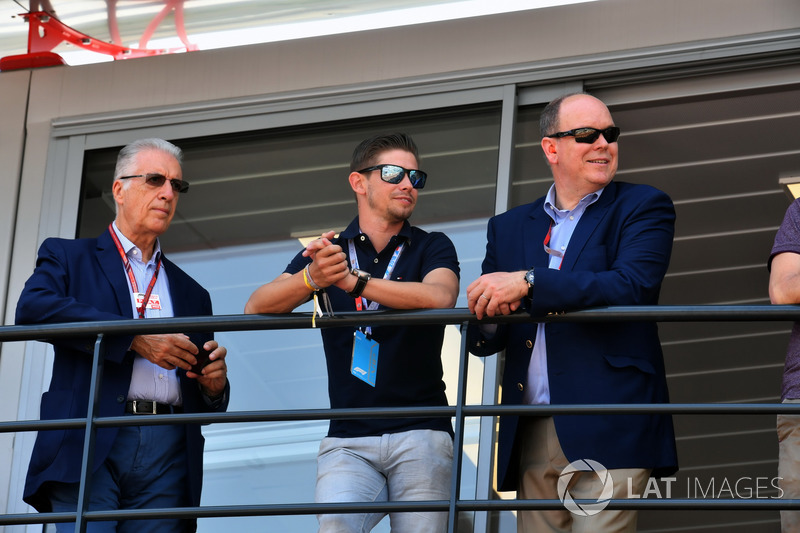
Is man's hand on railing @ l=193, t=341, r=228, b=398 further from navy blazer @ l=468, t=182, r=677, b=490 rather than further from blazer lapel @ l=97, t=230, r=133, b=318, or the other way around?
navy blazer @ l=468, t=182, r=677, b=490

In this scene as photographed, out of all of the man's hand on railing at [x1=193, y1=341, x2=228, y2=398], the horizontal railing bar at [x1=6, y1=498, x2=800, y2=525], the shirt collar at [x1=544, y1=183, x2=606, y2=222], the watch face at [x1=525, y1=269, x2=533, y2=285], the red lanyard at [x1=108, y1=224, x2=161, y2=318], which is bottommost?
the horizontal railing bar at [x1=6, y1=498, x2=800, y2=525]

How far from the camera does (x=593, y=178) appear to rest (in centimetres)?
398

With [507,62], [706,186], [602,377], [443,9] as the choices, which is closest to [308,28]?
[443,9]

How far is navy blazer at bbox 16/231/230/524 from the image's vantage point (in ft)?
13.1

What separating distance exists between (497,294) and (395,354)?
0.67m

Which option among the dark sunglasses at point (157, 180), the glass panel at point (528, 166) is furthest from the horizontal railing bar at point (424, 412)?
the glass panel at point (528, 166)

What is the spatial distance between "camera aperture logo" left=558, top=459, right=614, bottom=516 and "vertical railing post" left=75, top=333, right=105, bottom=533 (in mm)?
1418

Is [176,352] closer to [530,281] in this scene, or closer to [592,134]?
[530,281]

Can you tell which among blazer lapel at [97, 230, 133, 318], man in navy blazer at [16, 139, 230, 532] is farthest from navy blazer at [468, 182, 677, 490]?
blazer lapel at [97, 230, 133, 318]

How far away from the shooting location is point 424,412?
3432mm

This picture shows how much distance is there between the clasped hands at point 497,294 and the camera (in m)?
3.50

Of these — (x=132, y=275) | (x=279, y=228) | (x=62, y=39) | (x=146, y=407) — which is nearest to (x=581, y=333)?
(x=146, y=407)

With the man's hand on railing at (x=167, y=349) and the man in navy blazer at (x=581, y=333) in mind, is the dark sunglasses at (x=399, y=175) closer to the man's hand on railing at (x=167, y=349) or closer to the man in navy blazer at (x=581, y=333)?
the man in navy blazer at (x=581, y=333)

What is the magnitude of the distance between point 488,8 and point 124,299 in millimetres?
2505
